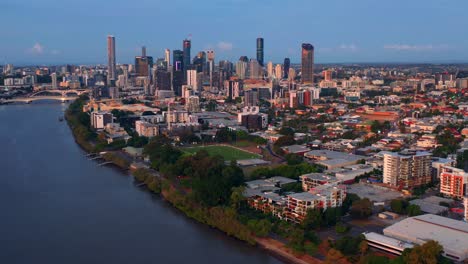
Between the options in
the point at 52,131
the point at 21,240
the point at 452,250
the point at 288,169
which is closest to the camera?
the point at 452,250

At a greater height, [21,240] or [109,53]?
[109,53]

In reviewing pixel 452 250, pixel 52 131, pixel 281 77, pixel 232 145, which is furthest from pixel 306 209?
pixel 281 77

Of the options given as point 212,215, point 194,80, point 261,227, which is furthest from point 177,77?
point 261,227

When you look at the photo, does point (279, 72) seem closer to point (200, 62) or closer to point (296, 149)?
point (200, 62)

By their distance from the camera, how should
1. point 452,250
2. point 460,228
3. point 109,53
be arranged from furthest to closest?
point 109,53, point 460,228, point 452,250

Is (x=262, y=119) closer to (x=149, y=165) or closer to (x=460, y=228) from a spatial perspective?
(x=149, y=165)

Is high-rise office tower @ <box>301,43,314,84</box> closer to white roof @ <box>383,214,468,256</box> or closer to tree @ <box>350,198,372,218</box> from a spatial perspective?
tree @ <box>350,198,372,218</box>

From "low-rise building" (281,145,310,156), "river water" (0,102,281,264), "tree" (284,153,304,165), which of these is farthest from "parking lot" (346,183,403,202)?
"low-rise building" (281,145,310,156)

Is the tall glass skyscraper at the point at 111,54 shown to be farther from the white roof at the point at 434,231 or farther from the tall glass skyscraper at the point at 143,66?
the white roof at the point at 434,231
